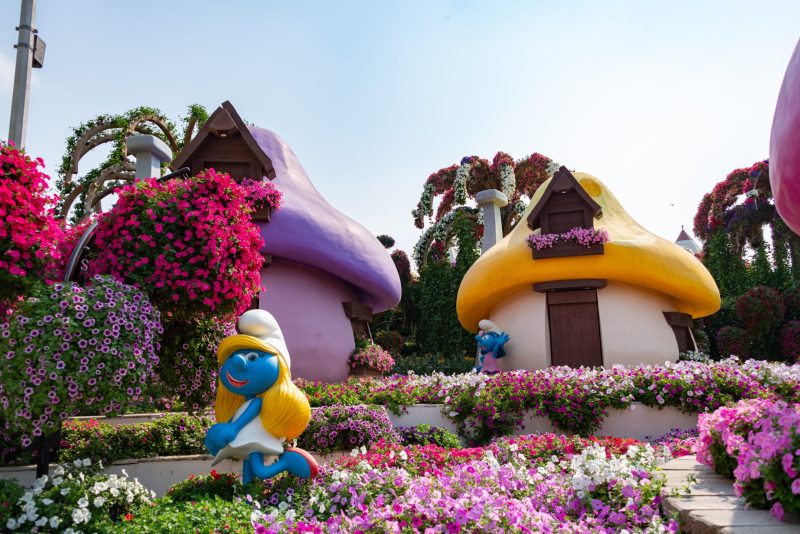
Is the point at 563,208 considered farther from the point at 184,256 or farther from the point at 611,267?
the point at 184,256

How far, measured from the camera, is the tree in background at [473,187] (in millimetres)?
19875

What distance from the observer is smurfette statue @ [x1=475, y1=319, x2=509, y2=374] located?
12609 mm

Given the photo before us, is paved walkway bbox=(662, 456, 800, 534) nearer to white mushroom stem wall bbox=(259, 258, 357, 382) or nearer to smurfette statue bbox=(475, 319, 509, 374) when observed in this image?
white mushroom stem wall bbox=(259, 258, 357, 382)

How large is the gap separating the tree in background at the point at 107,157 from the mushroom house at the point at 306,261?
5840 millimetres

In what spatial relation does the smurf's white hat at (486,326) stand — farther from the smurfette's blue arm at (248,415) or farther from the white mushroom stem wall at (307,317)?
the smurfette's blue arm at (248,415)

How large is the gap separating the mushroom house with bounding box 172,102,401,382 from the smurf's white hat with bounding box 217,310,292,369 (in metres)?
5.13

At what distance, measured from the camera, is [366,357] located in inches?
451

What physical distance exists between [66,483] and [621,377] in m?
7.30


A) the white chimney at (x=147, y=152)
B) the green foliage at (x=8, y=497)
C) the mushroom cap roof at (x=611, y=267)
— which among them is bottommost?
the green foliage at (x=8, y=497)

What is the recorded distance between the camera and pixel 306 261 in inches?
421

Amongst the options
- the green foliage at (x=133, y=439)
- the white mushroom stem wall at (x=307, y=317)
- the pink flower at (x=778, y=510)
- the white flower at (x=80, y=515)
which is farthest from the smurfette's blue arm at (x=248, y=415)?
the white mushroom stem wall at (x=307, y=317)

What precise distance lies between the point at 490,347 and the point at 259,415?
820 cm

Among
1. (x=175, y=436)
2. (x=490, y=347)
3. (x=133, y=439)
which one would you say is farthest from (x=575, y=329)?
(x=133, y=439)

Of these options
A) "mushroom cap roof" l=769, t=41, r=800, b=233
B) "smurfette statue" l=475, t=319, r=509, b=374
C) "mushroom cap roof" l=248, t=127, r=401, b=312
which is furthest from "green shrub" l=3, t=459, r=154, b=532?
"smurfette statue" l=475, t=319, r=509, b=374
